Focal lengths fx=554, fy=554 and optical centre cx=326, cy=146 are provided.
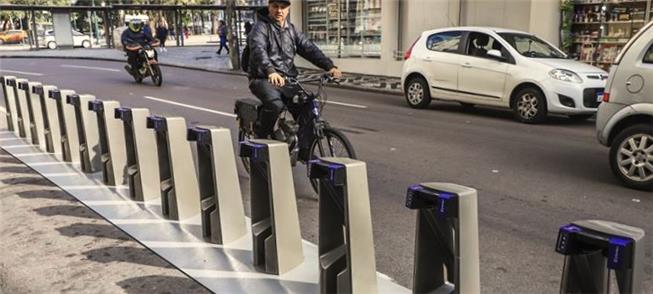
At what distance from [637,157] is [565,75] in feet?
13.3

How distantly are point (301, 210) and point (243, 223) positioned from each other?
0.95 m

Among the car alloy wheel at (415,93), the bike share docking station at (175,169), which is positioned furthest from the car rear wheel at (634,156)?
the car alloy wheel at (415,93)

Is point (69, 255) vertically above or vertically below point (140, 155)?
below

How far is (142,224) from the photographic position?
4.22 m

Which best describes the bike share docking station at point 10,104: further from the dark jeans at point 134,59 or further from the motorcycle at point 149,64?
the dark jeans at point 134,59

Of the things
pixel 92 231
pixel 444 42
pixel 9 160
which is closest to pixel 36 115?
pixel 9 160

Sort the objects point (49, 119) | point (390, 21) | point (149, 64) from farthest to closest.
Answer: point (390, 21), point (149, 64), point (49, 119)

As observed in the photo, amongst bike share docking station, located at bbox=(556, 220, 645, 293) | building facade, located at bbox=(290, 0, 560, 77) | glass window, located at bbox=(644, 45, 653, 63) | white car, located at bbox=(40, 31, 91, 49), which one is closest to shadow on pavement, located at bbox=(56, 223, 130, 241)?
bike share docking station, located at bbox=(556, 220, 645, 293)

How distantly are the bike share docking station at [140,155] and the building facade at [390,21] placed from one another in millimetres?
11235

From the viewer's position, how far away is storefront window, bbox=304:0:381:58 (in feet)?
59.5

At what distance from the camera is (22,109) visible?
728 centimetres

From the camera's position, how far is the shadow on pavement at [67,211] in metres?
4.48

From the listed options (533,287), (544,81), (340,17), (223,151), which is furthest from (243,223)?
(340,17)

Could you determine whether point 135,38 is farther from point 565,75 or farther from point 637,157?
point 637,157
